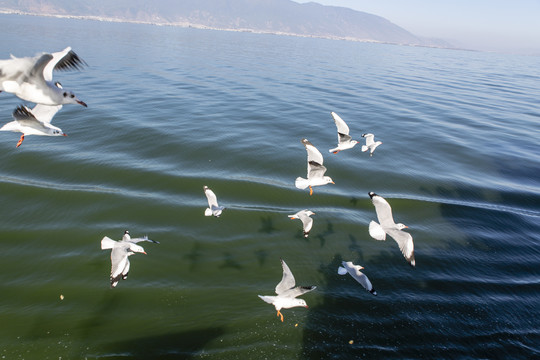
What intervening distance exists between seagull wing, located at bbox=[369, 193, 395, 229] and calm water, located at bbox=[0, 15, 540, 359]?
173 cm

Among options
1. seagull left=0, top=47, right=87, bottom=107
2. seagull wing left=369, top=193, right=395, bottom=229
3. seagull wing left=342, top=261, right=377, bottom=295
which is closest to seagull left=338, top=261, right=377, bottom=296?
seagull wing left=342, top=261, right=377, bottom=295

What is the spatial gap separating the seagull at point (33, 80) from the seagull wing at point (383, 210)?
23.8 ft

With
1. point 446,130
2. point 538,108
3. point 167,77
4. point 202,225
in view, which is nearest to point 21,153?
point 202,225

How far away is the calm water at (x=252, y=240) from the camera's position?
7559 millimetres

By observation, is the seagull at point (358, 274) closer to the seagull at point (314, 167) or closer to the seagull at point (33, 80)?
the seagull at point (314, 167)

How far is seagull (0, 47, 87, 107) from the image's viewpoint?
559cm

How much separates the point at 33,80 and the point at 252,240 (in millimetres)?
7336

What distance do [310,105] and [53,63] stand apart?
2315cm

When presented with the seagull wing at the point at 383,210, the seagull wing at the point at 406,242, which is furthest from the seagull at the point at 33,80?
the seagull wing at the point at 406,242

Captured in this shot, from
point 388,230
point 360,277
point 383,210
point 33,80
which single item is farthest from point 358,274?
point 33,80

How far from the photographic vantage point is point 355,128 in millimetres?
22172

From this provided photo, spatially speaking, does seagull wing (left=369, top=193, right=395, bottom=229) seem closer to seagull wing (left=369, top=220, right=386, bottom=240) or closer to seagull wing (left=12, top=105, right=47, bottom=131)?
seagull wing (left=369, top=220, right=386, bottom=240)

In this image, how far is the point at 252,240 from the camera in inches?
425

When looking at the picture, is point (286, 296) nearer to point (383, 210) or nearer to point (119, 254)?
point (383, 210)
